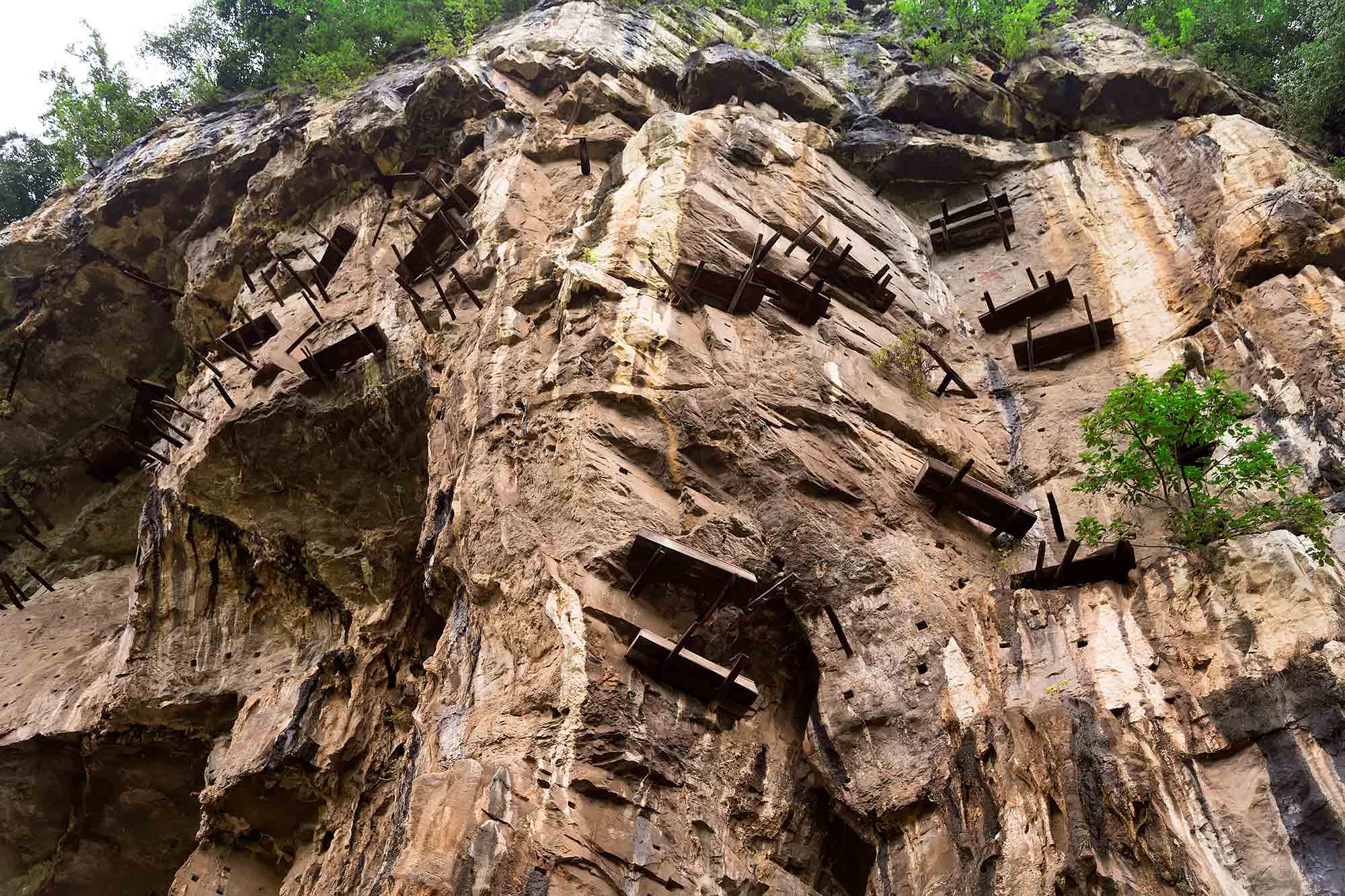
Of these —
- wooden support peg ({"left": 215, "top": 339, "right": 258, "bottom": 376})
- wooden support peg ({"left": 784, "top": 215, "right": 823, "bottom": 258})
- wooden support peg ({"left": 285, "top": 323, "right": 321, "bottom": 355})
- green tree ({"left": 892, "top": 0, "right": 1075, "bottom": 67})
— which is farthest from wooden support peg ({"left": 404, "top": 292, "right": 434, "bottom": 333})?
green tree ({"left": 892, "top": 0, "right": 1075, "bottom": 67})

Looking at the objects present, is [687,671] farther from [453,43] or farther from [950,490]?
[453,43]

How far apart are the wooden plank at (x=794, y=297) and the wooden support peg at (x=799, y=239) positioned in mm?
1137

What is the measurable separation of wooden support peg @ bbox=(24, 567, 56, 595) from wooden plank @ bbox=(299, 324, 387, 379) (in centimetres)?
762

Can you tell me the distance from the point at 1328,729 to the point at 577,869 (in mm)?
5637

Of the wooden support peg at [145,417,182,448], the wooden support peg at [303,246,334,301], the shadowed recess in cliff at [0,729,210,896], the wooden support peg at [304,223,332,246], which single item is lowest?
the shadowed recess in cliff at [0,729,210,896]

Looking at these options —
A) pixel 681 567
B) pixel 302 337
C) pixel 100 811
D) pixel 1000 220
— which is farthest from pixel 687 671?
pixel 1000 220

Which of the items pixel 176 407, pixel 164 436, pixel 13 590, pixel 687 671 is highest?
pixel 176 407

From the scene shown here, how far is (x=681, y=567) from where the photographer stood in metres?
9.33

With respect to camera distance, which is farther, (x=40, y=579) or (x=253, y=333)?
(x=40, y=579)

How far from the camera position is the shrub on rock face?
13102 mm

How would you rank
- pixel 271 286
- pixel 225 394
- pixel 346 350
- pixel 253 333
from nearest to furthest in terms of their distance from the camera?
pixel 346 350
pixel 225 394
pixel 253 333
pixel 271 286

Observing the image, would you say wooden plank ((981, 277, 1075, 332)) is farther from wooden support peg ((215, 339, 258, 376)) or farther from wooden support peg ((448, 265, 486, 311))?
wooden support peg ((215, 339, 258, 376))

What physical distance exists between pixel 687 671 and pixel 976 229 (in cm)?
1043

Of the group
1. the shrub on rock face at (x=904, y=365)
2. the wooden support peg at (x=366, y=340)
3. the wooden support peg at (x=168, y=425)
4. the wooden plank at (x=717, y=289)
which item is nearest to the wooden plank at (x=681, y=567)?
the wooden plank at (x=717, y=289)
